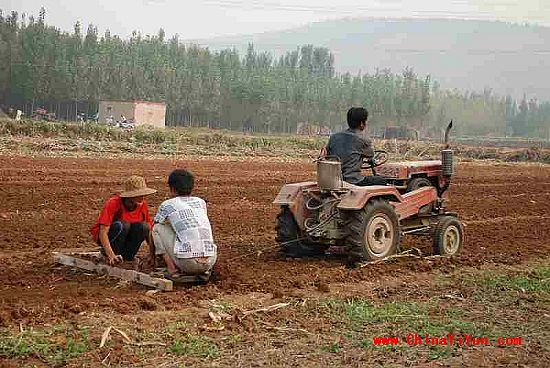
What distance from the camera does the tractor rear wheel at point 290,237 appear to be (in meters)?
9.48

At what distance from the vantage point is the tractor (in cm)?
903

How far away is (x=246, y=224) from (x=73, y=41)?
238ft

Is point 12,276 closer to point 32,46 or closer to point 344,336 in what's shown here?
point 344,336

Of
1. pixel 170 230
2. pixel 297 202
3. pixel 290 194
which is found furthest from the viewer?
pixel 290 194

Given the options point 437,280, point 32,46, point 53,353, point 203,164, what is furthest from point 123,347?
point 32,46

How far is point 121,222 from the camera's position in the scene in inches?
324

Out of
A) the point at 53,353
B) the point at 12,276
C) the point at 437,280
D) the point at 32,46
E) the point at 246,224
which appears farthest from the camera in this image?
the point at 32,46

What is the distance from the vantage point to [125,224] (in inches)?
324

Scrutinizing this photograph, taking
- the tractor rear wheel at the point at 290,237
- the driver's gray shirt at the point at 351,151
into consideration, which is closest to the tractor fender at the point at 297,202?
the tractor rear wheel at the point at 290,237

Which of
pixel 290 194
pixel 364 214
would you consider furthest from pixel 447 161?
pixel 290 194

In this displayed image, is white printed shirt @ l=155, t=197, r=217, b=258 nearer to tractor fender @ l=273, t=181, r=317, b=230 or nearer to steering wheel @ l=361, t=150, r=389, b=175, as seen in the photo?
tractor fender @ l=273, t=181, r=317, b=230

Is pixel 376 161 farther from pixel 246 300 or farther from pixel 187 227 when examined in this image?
pixel 246 300

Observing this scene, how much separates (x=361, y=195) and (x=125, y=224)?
2688mm

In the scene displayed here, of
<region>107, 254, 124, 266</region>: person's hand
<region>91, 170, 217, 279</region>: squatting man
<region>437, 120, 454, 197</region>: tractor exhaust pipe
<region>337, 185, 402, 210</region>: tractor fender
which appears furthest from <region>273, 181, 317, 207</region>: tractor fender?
<region>107, 254, 124, 266</region>: person's hand
